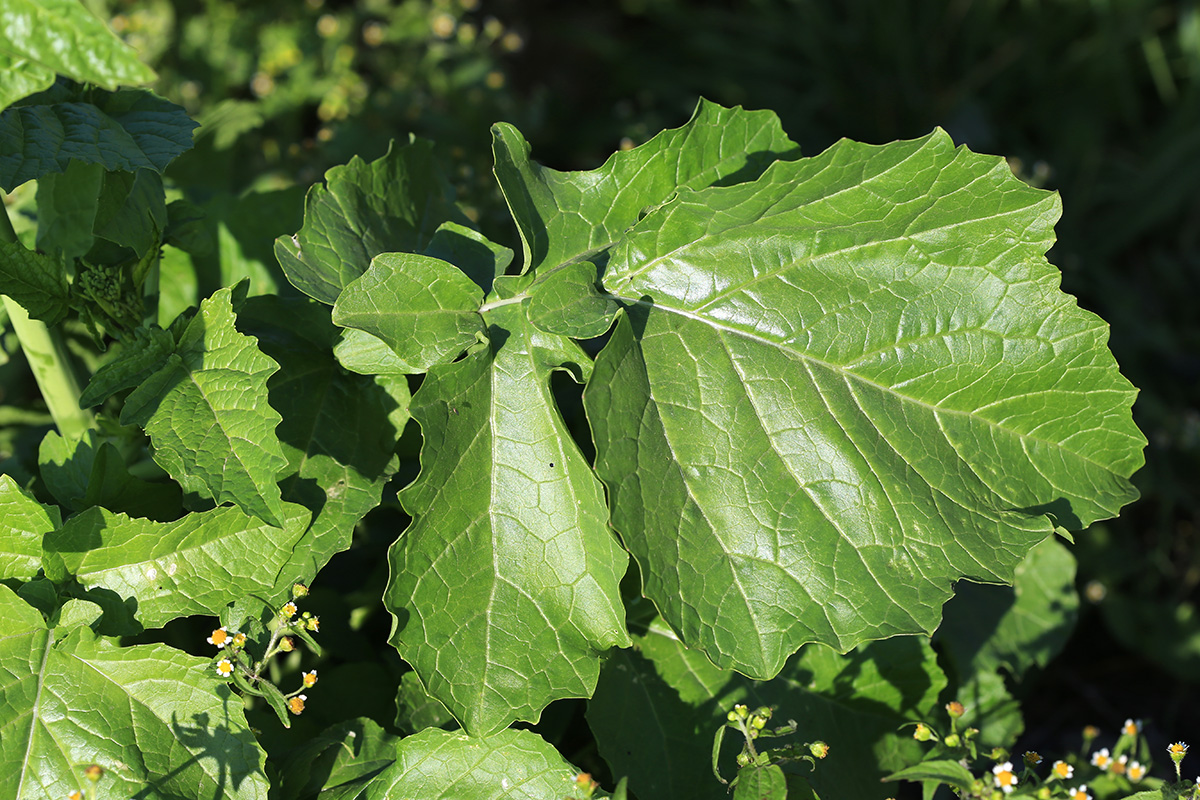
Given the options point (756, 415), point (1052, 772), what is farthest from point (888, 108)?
point (1052, 772)

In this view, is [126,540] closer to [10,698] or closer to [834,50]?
[10,698]

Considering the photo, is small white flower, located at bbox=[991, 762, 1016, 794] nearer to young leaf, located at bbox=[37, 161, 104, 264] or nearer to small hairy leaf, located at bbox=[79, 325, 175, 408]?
small hairy leaf, located at bbox=[79, 325, 175, 408]

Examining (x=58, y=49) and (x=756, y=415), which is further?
(x=756, y=415)

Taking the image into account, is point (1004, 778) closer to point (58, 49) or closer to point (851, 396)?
point (851, 396)

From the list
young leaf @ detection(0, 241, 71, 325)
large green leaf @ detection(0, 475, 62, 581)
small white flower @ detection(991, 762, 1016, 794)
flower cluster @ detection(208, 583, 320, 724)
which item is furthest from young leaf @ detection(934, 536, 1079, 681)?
young leaf @ detection(0, 241, 71, 325)

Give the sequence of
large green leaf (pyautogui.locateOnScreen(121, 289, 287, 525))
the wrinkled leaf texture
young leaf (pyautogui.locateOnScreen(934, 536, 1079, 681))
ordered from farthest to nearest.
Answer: young leaf (pyautogui.locateOnScreen(934, 536, 1079, 681))
the wrinkled leaf texture
large green leaf (pyautogui.locateOnScreen(121, 289, 287, 525))

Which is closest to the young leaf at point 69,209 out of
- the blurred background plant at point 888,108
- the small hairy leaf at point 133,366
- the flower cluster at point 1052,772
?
the small hairy leaf at point 133,366

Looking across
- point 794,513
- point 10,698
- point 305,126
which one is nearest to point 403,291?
point 794,513
